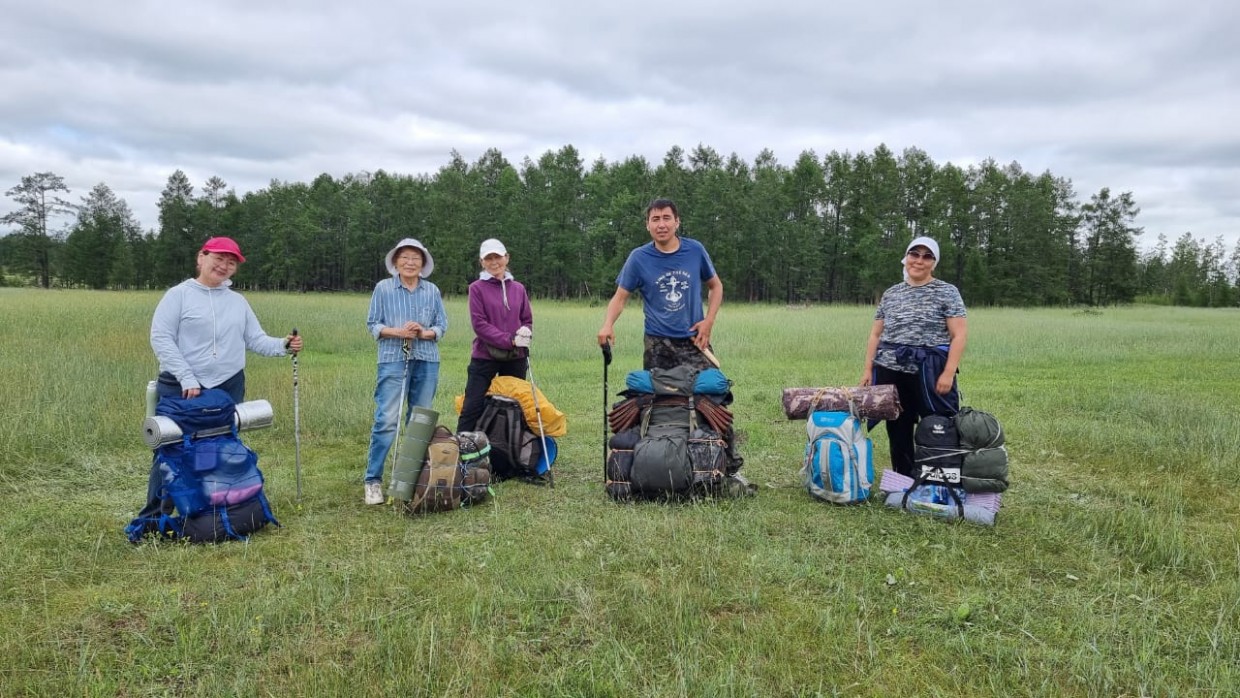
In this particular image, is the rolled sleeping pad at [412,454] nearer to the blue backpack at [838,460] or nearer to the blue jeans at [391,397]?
the blue jeans at [391,397]

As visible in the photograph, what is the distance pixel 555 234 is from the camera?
56.9 meters

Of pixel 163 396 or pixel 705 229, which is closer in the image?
pixel 163 396

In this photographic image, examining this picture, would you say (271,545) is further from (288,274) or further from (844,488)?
(288,274)

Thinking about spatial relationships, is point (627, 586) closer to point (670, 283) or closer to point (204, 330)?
point (670, 283)

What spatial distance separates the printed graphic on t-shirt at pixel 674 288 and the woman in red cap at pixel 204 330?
3168 millimetres

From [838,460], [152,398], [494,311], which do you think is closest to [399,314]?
[494,311]

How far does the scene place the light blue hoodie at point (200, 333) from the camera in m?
4.56

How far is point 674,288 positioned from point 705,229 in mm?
47856

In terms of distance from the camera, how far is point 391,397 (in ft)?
18.4

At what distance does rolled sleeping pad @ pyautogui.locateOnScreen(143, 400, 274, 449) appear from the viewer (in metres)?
4.34

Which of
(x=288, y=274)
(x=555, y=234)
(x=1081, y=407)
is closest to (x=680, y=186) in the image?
(x=555, y=234)

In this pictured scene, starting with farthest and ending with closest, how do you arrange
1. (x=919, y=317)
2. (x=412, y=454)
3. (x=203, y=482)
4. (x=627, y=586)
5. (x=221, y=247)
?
1. (x=919, y=317)
2. (x=412, y=454)
3. (x=221, y=247)
4. (x=203, y=482)
5. (x=627, y=586)

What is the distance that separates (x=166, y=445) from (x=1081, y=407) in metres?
10.0

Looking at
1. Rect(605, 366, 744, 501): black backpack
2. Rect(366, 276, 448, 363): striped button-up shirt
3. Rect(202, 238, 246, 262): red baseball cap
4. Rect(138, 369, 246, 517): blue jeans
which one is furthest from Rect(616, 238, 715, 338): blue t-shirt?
Rect(138, 369, 246, 517): blue jeans
